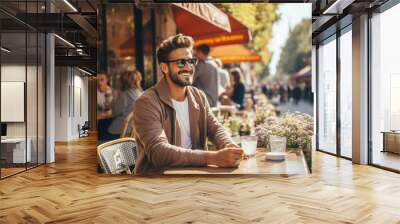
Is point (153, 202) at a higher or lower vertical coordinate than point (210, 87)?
lower

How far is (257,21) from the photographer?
20.8 ft

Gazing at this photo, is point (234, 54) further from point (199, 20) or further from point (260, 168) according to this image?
point (260, 168)

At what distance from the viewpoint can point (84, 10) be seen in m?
7.84

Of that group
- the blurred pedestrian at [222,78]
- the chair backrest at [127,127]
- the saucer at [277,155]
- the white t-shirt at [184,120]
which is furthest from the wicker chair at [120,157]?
the saucer at [277,155]

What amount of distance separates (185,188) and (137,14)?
8.98ft

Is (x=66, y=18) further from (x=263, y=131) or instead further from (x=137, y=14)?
(x=263, y=131)

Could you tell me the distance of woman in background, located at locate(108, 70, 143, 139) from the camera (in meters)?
6.26

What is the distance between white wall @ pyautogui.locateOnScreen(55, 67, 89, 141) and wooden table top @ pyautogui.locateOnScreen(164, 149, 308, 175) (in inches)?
369

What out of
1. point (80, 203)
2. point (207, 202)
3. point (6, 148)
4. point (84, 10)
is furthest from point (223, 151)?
point (84, 10)

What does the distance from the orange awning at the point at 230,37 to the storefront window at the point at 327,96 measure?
393cm

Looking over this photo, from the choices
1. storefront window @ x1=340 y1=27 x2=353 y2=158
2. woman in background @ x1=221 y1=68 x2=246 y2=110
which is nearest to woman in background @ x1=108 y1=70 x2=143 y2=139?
woman in background @ x1=221 y1=68 x2=246 y2=110

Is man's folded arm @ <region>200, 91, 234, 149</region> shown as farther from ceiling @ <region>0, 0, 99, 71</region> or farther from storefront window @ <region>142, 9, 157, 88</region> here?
ceiling @ <region>0, 0, 99, 71</region>

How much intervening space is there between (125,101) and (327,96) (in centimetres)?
569

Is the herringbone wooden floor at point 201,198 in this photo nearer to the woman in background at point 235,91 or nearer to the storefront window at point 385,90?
the storefront window at point 385,90
